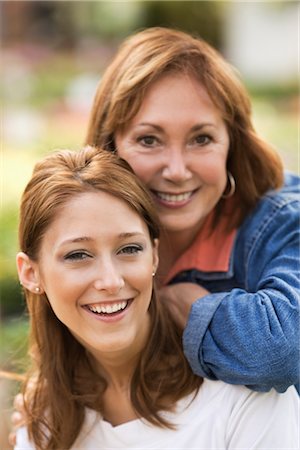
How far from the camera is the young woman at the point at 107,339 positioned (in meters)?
2.23

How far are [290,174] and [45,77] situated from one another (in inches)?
435

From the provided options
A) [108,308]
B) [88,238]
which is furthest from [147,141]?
[108,308]

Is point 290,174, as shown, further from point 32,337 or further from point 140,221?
point 32,337

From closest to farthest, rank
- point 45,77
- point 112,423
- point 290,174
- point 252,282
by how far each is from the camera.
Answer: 1. point 112,423
2. point 252,282
3. point 290,174
4. point 45,77

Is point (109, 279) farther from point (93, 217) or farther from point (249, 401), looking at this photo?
point (249, 401)

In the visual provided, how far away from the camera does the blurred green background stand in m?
9.02

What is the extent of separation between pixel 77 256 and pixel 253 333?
548 mm

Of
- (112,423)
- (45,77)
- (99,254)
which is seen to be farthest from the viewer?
(45,77)

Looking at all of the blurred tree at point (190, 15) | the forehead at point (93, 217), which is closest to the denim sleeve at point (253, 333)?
the forehead at point (93, 217)

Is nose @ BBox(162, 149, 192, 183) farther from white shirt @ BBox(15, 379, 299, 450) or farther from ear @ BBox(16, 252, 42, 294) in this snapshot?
white shirt @ BBox(15, 379, 299, 450)

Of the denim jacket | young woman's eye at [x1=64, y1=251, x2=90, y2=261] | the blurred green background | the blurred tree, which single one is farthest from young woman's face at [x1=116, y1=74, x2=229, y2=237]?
the blurred tree

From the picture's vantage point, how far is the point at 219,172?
272cm

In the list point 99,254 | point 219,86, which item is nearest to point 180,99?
point 219,86

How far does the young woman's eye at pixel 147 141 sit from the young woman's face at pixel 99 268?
1.41ft
